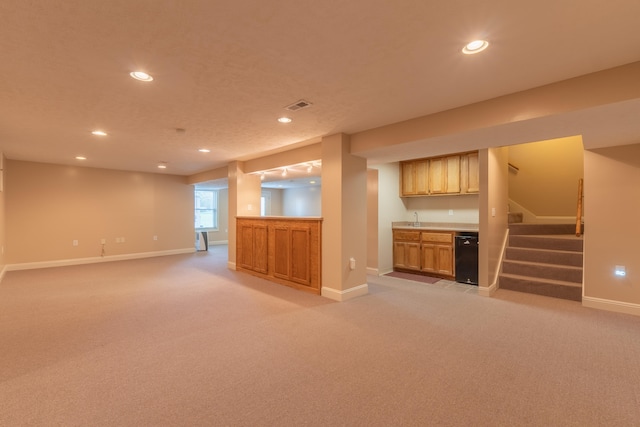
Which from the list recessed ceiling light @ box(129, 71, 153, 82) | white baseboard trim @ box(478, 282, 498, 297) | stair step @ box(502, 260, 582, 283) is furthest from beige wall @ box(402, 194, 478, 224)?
recessed ceiling light @ box(129, 71, 153, 82)

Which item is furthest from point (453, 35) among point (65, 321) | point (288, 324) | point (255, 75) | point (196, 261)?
point (196, 261)

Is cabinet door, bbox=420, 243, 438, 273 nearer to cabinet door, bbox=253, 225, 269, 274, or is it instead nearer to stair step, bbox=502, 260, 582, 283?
stair step, bbox=502, 260, 582, 283

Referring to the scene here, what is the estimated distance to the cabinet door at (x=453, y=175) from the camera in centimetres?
571

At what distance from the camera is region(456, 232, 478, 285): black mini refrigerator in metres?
5.02

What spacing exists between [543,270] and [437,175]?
2.45 metres

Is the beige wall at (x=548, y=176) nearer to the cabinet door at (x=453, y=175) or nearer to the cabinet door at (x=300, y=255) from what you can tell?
the cabinet door at (x=453, y=175)

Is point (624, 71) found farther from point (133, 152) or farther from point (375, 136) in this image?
point (133, 152)

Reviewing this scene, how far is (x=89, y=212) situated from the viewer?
7.30 meters

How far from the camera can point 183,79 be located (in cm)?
245

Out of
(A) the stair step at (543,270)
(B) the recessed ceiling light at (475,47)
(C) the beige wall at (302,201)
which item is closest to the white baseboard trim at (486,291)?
(A) the stair step at (543,270)

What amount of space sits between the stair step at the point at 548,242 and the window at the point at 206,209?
9.54 metres

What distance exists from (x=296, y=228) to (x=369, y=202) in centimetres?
187

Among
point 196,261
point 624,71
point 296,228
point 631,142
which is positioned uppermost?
point 624,71

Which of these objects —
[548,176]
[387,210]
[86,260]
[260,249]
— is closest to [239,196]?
[260,249]
